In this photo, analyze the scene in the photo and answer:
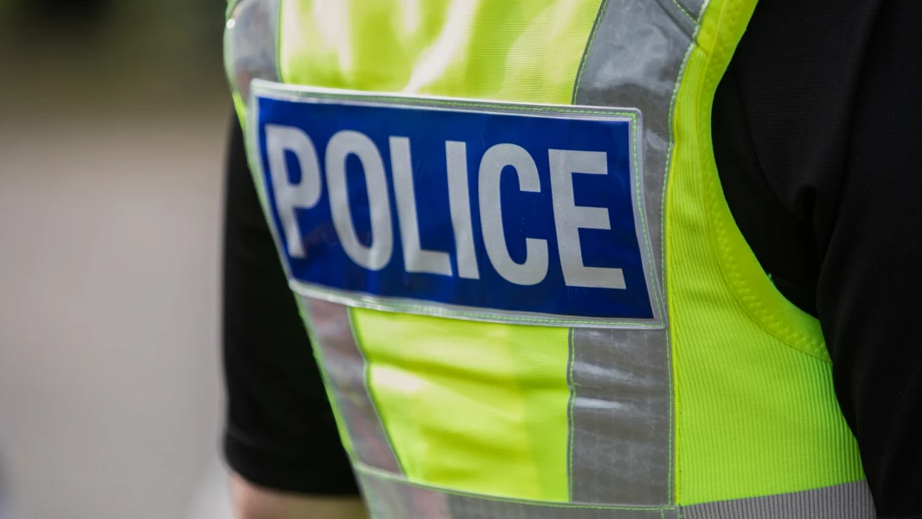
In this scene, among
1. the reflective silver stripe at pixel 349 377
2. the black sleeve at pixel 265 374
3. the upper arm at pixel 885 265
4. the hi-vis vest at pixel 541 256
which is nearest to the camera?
the upper arm at pixel 885 265

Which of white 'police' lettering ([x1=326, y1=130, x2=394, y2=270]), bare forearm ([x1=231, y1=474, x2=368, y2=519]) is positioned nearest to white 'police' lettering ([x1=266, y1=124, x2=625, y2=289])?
white 'police' lettering ([x1=326, y1=130, x2=394, y2=270])

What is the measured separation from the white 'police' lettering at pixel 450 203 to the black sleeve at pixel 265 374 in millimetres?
127

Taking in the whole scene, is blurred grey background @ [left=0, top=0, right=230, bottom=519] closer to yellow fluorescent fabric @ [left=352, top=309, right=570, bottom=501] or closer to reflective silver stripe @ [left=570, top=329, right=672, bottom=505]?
yellow fluorescent fabric @ [left=352, top=309, right=570, bottom=501]

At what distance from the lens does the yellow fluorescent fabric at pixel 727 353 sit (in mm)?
693

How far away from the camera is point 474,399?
858 mm

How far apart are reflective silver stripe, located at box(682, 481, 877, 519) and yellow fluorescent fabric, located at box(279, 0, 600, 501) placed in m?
0.13

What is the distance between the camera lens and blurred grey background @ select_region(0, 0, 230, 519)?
3.61 m

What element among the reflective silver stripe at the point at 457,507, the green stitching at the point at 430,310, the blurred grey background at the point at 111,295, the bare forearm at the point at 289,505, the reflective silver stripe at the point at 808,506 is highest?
the green stitching at the point at 430,310

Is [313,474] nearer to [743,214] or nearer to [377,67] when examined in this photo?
[377,67]

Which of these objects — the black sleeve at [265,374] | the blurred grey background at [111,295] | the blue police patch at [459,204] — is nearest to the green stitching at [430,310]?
the blue police patch at [459,204]

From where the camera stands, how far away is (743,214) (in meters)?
0.70

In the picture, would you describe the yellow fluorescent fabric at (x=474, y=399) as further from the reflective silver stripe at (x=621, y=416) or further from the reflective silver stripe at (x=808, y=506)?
the reflective silver stripe at (x=808, y=506)

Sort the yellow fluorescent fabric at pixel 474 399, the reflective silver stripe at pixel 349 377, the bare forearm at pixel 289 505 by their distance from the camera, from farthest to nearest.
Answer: the bare forearm at pixel 289 505 → the reflective silver stripe at pixel 349 377 → the yellow fluorescent fabric at pixel 474 399

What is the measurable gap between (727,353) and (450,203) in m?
0.23
